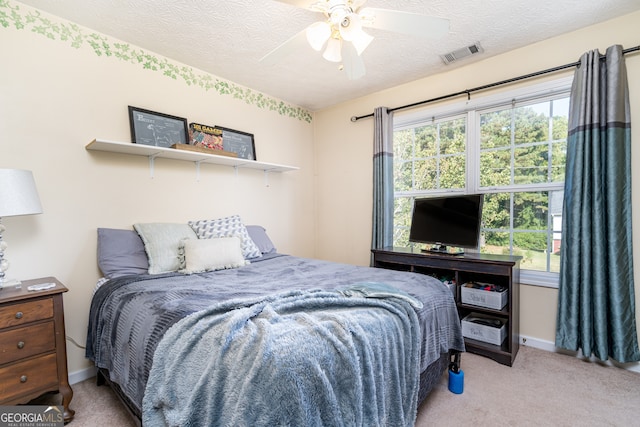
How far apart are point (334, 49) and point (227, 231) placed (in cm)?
166

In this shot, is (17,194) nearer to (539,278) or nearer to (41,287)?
(41,287)

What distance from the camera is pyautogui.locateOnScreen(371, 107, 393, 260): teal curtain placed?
3.25m

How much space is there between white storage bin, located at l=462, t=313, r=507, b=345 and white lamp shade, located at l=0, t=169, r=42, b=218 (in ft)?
10.0

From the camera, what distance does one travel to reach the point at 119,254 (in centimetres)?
214

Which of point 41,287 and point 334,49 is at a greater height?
point 334,49

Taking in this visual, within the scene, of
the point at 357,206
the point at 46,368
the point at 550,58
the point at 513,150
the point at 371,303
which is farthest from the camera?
the point at 357,206

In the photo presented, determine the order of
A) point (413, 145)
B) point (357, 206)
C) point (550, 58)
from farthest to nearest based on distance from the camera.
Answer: point (357, 206) < point (413, 145) < point (550, 58)

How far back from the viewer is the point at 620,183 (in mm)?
2102

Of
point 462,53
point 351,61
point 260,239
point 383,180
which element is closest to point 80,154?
point 260,239

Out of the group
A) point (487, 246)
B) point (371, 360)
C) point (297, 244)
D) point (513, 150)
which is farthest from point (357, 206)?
point (371, 360)

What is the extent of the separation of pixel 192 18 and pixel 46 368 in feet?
7.61

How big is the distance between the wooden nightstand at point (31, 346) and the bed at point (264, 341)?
0.64 feet

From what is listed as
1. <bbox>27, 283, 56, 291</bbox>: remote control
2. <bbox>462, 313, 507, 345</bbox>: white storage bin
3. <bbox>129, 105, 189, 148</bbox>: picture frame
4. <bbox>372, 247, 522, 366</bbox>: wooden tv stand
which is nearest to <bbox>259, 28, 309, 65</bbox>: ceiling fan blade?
<bbox>129, 105, 189, 148</bbox>: picture frame

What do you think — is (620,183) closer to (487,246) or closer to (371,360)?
(487,246)
